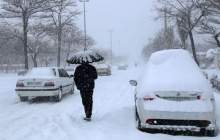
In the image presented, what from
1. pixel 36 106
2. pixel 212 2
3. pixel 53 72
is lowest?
pixel 36 106

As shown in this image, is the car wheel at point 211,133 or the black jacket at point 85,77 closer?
the car wheel at point 211,133

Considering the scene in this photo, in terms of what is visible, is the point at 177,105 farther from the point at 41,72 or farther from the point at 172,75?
the point at 41,72

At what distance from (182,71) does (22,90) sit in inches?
345

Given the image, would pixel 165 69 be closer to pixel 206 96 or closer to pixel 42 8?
pixel 206 96

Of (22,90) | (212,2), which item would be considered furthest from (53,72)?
(212,2)

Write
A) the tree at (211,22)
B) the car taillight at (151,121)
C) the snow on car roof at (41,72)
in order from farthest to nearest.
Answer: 1. the tree at (211,22)
2. the snow on car roof at (41,72)
3. the car taillight at (151,121)

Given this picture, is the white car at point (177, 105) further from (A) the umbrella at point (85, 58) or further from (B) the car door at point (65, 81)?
(B) the car door at point (65, 81)

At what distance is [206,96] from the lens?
27.0 feet

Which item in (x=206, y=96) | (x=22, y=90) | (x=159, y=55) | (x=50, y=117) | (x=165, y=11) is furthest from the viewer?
(x=165, y=11)

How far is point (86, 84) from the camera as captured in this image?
10703 mm

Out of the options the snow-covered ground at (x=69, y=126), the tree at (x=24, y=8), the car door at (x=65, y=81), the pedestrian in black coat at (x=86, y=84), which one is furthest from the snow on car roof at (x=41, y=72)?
the tree at (x=24, y=8)

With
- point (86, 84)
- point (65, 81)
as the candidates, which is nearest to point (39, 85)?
point (65, 81)

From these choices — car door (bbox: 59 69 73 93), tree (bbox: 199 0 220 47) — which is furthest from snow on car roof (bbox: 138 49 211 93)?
tree (bbox: 199 0 220 47)

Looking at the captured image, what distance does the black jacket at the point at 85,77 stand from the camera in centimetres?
1070
